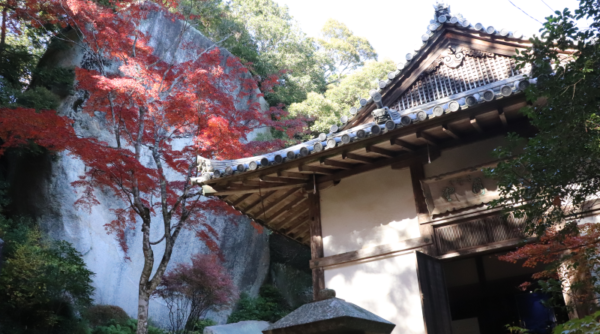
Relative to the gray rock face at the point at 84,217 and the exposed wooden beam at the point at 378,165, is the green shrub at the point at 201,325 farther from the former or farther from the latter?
the exposed wooden beam at the point at 378,165

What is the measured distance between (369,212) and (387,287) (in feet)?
4.17

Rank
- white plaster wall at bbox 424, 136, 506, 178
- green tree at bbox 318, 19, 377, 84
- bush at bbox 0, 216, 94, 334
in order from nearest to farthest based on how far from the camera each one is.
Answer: white plaster wall at bbox 424, 136, 506, 178 → bush at bbox 0, 216, 94, 334 → green tree at bbox 318, 19, 377, 84

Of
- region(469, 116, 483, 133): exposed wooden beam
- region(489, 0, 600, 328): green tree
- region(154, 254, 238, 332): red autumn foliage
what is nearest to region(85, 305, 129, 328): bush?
region(154, 254, 238, 332): red autumn foliage

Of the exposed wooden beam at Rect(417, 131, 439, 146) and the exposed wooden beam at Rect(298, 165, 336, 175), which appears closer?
the exposed wooden beam at Rect(417, 131, 439, 146)

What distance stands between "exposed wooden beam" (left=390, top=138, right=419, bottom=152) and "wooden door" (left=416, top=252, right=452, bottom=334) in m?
1.69

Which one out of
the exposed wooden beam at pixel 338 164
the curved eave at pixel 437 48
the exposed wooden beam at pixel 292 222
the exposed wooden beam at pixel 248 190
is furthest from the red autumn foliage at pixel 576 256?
the exposed wooden beam at pixel 292 222

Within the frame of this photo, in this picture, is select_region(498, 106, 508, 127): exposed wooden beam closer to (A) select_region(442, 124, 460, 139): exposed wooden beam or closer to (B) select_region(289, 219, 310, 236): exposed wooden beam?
(A) select_region(442, 124, 460, 139): exposed wooden beam

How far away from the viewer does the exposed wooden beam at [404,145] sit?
686 cm

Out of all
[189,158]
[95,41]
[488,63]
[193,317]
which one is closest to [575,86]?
[488,63]

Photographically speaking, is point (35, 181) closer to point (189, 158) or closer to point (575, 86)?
point (189, 158)

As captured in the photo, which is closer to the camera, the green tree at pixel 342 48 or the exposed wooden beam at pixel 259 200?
the exposed wooden beam at pixel 259 200

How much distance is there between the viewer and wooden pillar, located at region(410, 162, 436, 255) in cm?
697

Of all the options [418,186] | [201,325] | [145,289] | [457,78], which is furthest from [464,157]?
[201,325]

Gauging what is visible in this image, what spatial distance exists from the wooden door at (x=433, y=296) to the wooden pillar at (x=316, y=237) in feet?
6.08
